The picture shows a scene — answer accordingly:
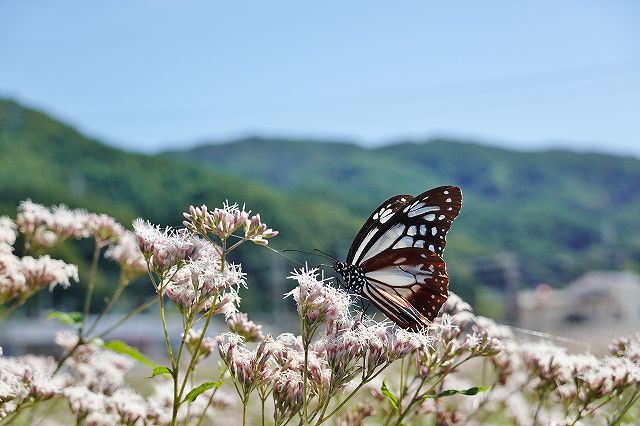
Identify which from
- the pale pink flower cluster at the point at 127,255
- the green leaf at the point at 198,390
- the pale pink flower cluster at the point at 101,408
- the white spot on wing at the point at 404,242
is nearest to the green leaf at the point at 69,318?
the pale pink flower cluster at the point at 101,408

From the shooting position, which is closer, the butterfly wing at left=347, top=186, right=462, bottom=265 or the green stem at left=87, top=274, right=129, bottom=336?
the butterfly wing at left=347, top=186, right=462, bottom=265

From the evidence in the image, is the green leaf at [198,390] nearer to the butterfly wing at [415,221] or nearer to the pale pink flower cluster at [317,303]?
the pale pink flower cluster at [317,303]

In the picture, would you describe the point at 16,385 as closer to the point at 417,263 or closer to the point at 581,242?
the point at 417,263

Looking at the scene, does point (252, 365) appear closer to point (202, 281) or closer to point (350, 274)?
point (202, 281)

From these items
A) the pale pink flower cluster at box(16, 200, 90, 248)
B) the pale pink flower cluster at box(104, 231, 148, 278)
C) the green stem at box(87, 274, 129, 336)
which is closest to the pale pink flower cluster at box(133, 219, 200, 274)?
the green stem at box(87, 274, 129, 336)

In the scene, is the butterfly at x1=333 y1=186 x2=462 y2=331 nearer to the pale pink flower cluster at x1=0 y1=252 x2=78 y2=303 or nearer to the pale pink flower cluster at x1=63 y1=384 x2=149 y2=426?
the pale pink flower cluster at x1=63 y1=384 x2=149 y2=426

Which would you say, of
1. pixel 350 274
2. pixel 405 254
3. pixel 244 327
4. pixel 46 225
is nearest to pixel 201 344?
pixel 244 327
